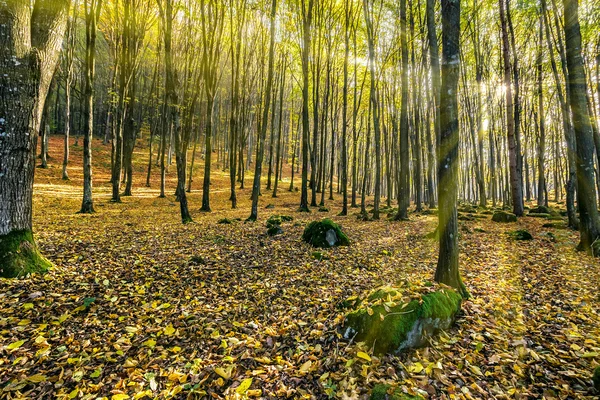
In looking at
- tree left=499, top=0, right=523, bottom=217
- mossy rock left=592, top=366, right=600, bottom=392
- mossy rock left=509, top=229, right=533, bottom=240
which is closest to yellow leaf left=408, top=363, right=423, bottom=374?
mossy rock left=592, top=366, right=600, bottom=392

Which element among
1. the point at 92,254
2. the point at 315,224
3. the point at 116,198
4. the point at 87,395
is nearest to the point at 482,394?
the point at 87,395

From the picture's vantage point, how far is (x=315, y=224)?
28.8 ft

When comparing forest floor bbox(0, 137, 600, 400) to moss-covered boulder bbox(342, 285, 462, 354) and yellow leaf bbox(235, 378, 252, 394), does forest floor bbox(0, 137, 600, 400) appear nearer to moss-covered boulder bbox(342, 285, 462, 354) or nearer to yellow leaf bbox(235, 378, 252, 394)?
yellow leaf bbox(235, 378, 252, 394)

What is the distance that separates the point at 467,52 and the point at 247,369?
24382 millimetres

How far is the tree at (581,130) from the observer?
6734 mm

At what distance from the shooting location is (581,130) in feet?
23.0

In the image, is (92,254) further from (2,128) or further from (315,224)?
(315,224)

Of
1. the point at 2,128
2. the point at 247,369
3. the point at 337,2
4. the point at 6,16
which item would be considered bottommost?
the point at 247,369

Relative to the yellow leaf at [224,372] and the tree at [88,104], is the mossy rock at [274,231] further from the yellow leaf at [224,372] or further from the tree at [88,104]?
the tree at [88,104]

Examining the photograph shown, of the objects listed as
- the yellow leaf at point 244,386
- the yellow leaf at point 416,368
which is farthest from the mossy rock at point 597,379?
the yellow leaf at point 244,386

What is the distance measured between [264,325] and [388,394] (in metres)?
2.04

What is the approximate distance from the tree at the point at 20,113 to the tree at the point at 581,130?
11788 mm

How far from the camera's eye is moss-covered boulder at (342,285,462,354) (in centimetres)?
338

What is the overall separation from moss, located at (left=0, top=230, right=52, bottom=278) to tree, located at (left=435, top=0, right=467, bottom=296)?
710 centimetres
